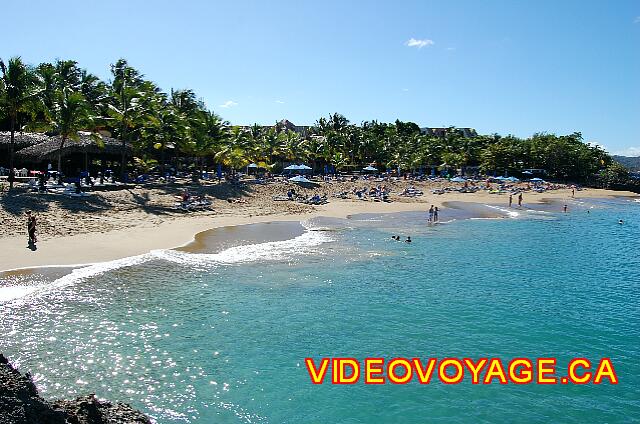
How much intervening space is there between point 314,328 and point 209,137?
4133 centimetres

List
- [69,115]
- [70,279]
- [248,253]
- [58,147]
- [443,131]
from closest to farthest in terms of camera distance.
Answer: [70,279] → [248,253] → [69,115] → [58,147] → [443,131]

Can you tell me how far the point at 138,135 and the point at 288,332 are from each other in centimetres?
3716

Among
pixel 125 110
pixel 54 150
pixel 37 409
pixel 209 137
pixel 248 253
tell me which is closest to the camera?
pixel 37 409

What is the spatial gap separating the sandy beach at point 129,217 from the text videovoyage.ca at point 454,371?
14609 mm

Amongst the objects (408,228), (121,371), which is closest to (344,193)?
(408,228)

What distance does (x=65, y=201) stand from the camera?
31.3 meters

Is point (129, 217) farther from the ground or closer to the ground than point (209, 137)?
closer to the ground

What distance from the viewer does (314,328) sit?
51.7ft

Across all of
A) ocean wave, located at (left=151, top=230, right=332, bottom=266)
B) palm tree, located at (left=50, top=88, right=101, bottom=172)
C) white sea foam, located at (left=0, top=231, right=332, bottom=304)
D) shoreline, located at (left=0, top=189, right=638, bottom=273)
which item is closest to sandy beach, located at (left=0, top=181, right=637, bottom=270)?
shoreline, located at (left=0, top=189, right=638, bottom=273)

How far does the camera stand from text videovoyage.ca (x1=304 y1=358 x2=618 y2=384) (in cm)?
1273

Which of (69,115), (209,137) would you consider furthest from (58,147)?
(209,137)

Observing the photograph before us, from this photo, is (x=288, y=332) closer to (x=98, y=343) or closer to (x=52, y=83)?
(x=98, y=343)

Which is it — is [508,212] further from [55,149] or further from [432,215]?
[55,149]

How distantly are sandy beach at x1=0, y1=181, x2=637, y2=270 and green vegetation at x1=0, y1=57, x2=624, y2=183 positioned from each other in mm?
6240
